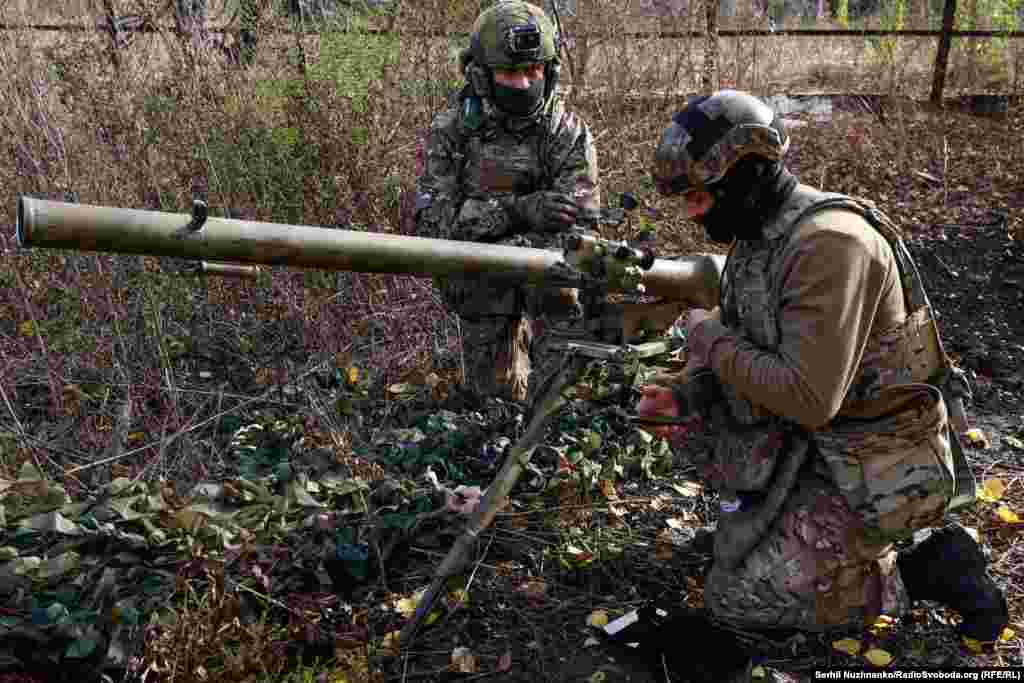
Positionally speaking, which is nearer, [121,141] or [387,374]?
[387,374]

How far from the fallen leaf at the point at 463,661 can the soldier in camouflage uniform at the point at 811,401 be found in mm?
739

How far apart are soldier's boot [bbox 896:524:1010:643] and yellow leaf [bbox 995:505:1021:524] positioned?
64 centimetres

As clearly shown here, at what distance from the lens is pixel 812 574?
2.88 meters

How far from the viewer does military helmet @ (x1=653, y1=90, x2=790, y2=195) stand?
2.61 m

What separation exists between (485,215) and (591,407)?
0.96 m

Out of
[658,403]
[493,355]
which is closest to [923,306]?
[658,403]

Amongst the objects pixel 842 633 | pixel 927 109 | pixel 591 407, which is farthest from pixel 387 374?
pixel 927 109

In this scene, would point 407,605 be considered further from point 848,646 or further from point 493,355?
point 493,355

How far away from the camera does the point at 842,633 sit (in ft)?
9.94

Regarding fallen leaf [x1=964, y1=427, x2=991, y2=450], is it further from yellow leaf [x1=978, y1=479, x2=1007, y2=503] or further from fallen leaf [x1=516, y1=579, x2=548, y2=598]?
fallen leaf [x1=516, y1=579, x2=548, y2=598]

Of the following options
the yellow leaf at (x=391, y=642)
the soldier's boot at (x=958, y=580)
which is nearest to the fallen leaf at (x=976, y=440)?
the soldier's boot at (x=958, y=580)

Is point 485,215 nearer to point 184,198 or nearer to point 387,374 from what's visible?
point 387,374

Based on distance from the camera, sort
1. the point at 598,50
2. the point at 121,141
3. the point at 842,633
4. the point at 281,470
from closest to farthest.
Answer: the point at 842,633
the point at 281,470
the point at 121,141
the point at 598,50

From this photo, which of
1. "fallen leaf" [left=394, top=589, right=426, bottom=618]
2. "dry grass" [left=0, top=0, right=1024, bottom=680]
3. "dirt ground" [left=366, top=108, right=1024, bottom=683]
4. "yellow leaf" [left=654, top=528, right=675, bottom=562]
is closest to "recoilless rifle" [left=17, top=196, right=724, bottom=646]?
"fallen leaf" [left=394, top=589, right=426, bottom=618]
